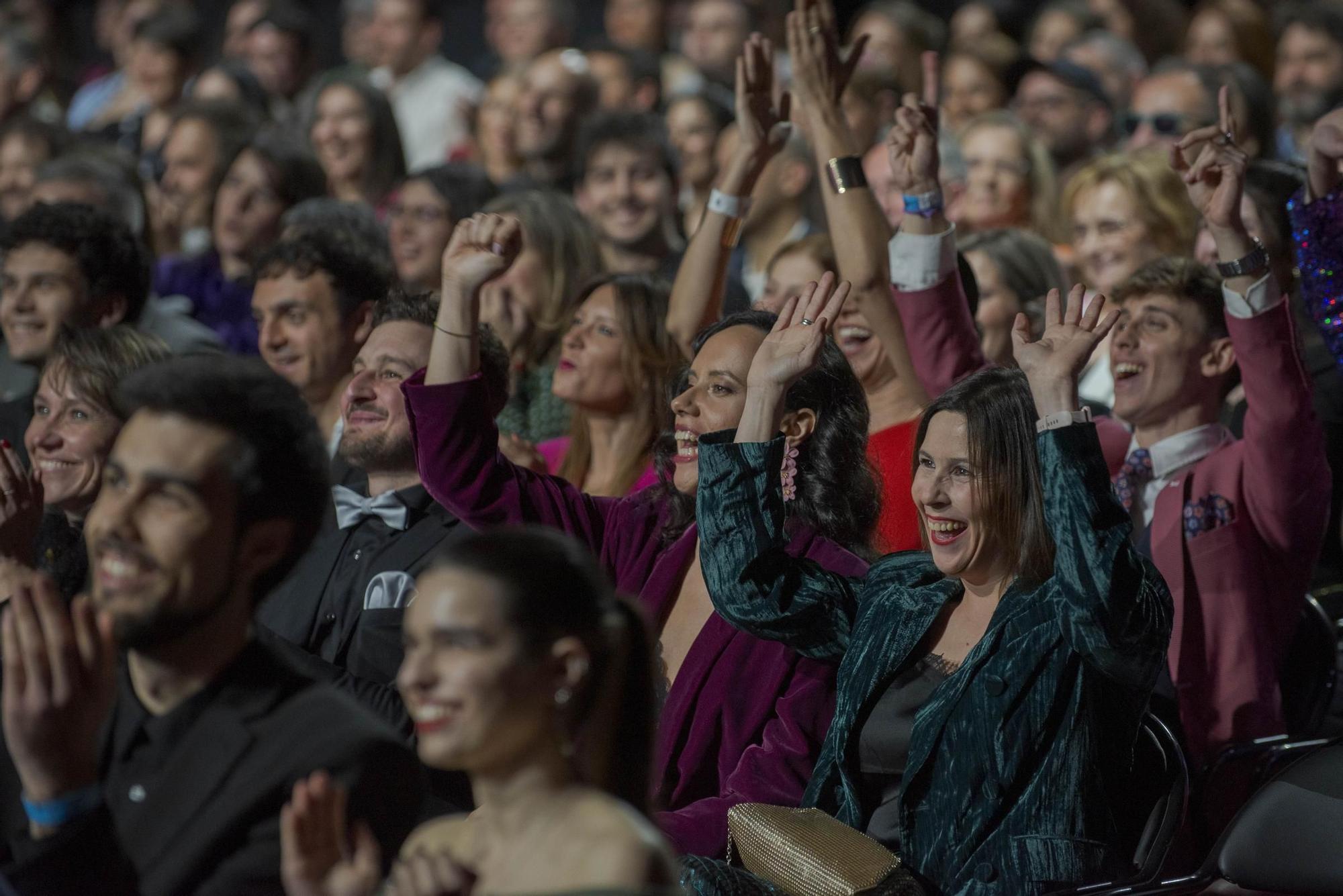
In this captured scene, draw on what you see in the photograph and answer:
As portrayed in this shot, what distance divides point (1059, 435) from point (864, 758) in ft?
2.20

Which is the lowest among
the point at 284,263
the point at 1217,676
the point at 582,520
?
the point at 1217,676

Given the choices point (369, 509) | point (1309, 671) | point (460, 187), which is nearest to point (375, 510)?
point (369, 509)

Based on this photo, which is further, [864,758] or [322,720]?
[864,758]

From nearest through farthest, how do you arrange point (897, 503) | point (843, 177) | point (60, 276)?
point (897, 503) < point (843, 177) < point (60, 276)

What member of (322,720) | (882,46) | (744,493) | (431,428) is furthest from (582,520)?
(882,46)

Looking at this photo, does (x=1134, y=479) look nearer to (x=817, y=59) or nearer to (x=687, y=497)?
(x=687, y=497)

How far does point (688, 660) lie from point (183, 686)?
3.96 ft

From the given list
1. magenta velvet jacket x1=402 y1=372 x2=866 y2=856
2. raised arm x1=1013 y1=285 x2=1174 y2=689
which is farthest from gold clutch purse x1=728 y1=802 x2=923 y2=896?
raised arm x1=1013 y1=285 x2=1174 y2=689

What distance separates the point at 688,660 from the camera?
11.0 feet

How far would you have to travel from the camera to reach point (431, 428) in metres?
3.47

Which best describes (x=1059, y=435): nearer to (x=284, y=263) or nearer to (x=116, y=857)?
Answer: (x=116, y=857)

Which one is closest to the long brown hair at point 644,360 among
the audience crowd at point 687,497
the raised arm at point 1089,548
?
the audience crowd at point 687,497

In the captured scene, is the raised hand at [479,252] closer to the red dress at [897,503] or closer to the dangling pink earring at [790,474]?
the dangling pink earring at [790,474]

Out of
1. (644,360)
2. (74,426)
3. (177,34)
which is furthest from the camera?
(177,34)
